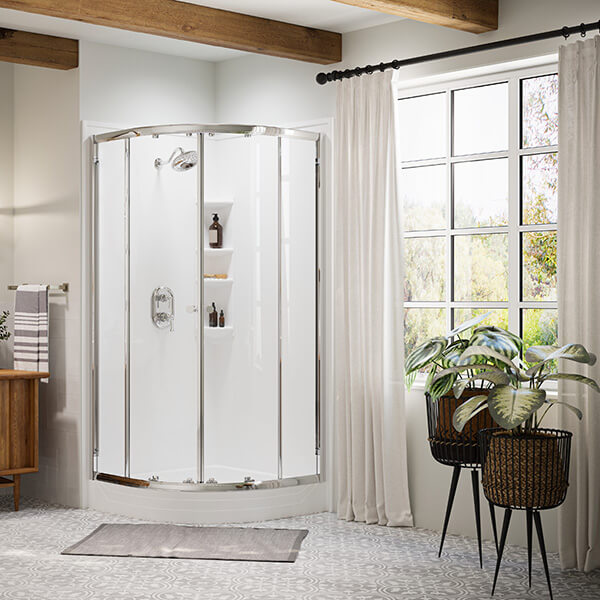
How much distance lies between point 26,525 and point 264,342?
1.61m

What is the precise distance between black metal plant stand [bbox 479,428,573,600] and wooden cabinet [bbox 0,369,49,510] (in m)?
2.84

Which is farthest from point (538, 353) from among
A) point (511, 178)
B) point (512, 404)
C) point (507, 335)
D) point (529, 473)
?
point (511, 178)

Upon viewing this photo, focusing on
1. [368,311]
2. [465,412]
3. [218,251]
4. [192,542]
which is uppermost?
[218,251]

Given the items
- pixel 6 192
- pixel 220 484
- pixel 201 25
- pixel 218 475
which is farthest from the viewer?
pixel 6 192

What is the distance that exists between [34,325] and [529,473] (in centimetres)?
310

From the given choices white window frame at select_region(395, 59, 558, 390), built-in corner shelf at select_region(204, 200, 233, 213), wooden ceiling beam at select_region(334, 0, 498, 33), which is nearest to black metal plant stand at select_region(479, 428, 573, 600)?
white window frame at select_region(395, 59, 558, 390)

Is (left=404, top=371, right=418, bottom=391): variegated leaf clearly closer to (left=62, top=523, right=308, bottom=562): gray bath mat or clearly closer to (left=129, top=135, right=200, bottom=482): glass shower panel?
(left=62, top=523, right=308, bottom=562): gray bath mat

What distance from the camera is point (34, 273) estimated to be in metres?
5.97

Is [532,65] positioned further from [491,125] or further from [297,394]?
[297,394]

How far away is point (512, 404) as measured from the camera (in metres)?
3.70

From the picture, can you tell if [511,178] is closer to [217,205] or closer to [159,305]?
[217,205]

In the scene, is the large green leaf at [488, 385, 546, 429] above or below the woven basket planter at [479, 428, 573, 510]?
above

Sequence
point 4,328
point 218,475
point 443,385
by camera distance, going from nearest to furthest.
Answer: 1. point 443,385
2. point 218,475
3. point 4,328

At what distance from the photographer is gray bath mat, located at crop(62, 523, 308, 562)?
4516 millimetres
